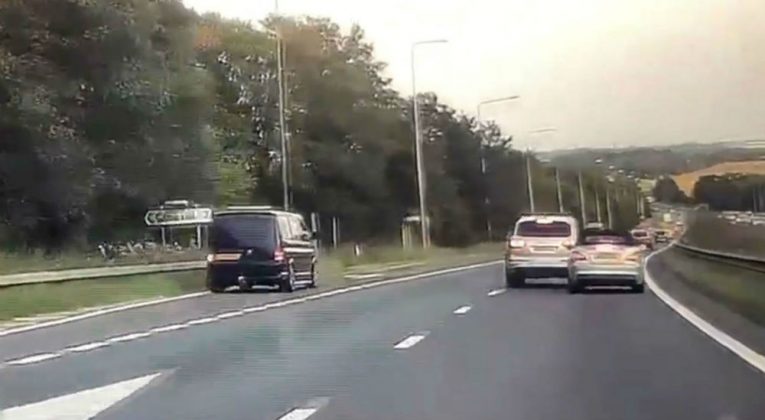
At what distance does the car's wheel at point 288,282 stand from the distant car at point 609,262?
6669 mm

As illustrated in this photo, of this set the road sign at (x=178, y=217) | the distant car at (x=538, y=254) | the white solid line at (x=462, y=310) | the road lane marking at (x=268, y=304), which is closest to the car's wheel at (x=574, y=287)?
the distant car at (x=538, y=254)

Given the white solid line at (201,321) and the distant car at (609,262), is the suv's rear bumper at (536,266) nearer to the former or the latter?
the distant car at (609,262)

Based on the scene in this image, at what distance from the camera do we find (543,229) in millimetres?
36531

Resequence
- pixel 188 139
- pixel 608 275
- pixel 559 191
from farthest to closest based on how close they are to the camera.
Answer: pixel 188 139 → pixel 559 191 → pixel 608 275

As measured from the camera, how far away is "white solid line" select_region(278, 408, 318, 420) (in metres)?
11.3

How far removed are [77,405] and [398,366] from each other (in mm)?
4068

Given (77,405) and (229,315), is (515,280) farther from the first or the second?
(77,405)

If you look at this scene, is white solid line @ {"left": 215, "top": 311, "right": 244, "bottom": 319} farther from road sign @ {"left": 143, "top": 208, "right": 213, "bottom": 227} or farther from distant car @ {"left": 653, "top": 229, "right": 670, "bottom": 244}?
distant car @ {"left": 653, "top": 229, "right": 670, "bottom": 244}

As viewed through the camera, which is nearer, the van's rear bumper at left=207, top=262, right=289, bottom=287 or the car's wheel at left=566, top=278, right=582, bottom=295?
the car's wheel at left=566, top=278, right=582, bottom=295

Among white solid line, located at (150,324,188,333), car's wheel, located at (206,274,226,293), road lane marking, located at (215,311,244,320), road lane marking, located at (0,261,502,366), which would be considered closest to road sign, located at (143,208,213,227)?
car's wheel, located at (206,274,226,293)

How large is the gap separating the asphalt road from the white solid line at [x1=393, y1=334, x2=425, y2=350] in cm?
3

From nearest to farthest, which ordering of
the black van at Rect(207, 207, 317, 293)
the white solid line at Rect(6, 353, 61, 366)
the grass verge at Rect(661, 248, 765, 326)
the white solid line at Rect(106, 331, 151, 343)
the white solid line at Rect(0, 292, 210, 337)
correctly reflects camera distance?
the white solid line at Rect(6, 353, 61, 366)
the white solid line at Rect(106, 331, 151, 343)
the white solid line at Rect(0, 292, 210, 337)
the grass verge at Rect(661, 248, 765, 326)
the black van at Rect(207, 207, 317, 293)

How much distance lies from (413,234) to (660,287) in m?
21.3

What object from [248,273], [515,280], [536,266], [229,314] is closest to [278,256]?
[248,273]
